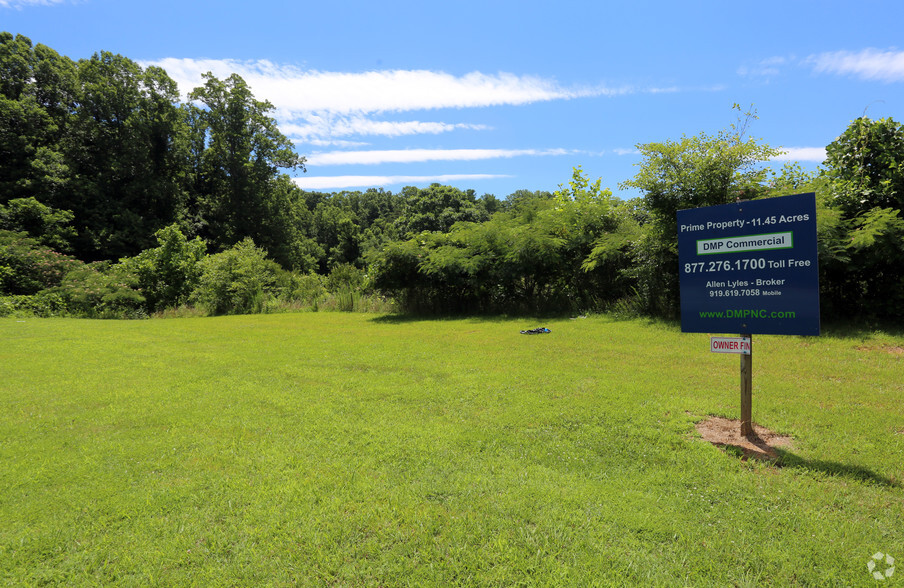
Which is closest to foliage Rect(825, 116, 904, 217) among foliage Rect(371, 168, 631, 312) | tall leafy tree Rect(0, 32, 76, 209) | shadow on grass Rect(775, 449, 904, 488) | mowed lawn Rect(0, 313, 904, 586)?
mowed lawn Rect(0, 313, 904, 586)

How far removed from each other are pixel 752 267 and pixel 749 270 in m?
0.04

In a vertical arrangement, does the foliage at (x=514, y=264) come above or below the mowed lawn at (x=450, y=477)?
above

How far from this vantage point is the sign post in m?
4.09

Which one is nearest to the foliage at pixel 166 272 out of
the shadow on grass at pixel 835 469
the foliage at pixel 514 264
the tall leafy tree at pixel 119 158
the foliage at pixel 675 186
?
the foliage at pixel 514 264

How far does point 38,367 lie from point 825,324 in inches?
655

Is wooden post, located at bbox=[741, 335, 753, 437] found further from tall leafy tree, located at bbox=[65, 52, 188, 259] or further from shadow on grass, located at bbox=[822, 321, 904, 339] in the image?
tall leafy tree, located at bbox=[65, 52, 188, 259]

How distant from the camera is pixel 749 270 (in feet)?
14.5

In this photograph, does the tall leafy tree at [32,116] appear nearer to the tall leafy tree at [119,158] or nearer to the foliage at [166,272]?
the tall leafy tree at [119,158]

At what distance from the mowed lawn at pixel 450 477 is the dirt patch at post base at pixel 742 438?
0.53 feet

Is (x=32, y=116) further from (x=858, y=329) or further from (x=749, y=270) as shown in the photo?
(x=858, y=329)

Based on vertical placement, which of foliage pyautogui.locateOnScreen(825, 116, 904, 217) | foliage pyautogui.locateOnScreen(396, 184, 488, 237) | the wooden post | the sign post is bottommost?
the wooden post

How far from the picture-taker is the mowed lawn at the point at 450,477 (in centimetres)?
279

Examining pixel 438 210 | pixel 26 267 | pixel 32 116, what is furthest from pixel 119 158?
pixel 438 210

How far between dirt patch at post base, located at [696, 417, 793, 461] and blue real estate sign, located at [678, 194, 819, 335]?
110 cm
